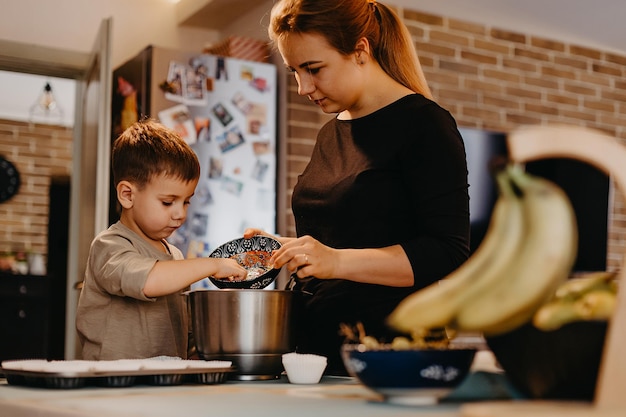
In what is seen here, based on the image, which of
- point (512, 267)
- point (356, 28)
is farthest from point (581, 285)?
point (356, 28)

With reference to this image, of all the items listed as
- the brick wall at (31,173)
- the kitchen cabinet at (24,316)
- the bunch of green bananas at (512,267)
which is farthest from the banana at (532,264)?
the brick wall at (31,173)

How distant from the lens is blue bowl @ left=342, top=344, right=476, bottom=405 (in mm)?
831

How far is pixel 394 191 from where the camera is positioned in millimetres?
1562

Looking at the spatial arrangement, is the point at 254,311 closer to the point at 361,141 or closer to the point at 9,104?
the point at 361,141

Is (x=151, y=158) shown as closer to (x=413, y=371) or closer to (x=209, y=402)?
(x=209, y=402)

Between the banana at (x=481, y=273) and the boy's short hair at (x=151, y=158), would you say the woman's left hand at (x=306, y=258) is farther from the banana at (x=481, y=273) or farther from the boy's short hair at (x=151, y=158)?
the banana at (x=481, y=273)

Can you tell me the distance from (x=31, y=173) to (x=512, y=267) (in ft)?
22.8

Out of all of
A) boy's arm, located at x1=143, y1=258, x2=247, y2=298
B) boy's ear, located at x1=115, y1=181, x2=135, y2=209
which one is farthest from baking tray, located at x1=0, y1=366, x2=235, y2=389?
boy's ear, located at x1=115, y1=181, x2=135, y2=209

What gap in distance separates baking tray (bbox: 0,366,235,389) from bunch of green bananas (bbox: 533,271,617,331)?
0.59 m

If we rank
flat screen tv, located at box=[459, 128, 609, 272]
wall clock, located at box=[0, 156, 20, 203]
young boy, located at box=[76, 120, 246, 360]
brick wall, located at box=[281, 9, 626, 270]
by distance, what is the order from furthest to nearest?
wall clock, located at box=[0, 156, 20, 203], flat screen tv, located at box=[459, 128, 609, 272], brick wall, located at box=[281, 9, 626, 270], young boy, located at box=[76, 120, 246, 360]

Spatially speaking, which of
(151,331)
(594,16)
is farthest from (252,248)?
(594,16)

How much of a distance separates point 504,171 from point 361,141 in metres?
0.95

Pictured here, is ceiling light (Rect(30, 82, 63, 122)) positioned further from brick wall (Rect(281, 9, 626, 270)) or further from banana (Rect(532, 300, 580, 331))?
banana (Rect(532, 300, 580, 331))

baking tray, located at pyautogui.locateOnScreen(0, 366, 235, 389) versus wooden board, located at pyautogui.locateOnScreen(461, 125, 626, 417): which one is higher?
wooden board, located at pyautogui.locateOnScreen(461, 125, 626, 417)
